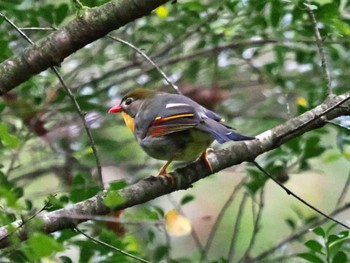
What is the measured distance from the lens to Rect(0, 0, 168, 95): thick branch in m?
2.60

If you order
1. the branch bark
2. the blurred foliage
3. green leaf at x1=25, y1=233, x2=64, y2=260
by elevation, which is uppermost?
green leaf at x1=25, y1=233, x2=64, y2=260

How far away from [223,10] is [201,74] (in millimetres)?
938

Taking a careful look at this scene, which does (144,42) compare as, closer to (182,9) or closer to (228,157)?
(182,9)

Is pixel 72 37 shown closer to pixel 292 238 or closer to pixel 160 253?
pixel 160 253

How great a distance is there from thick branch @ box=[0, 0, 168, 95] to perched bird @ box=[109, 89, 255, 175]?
684 mm

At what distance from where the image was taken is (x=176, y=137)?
3.40 metres

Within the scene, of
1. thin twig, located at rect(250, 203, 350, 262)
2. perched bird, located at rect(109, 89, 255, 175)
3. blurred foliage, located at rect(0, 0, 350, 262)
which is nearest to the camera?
perched bird, located at rect(109, 89, 255, 175)

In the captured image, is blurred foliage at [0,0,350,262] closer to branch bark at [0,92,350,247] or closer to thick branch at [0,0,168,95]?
branch bark at [0,92,350,247]

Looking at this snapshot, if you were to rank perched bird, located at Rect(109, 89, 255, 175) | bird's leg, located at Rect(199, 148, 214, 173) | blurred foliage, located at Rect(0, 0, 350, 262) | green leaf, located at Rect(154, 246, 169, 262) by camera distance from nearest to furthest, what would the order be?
bird's leg, located at Rect(199, 148, 214, 173)
perched bird, located at Rect(109, 89, 255, 175)
blurred foliage, located at Rect(0, 0, 350, 262)
green leaf, located at Rect(154, 246, 169, 262)

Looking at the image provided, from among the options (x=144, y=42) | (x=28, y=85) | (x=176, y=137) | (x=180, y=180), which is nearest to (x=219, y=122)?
(x=176, y=137)

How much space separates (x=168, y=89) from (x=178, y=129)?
161 cm

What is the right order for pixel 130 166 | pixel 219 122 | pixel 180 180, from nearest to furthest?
pixel 180 180
pixel 219 122
pixel 130 166

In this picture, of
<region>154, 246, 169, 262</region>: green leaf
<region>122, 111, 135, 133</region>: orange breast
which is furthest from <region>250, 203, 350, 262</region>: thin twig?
<region>122, 111, 135, 133</region>: orange breast

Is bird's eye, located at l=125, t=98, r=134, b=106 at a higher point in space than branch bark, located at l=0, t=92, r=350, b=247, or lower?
lower
